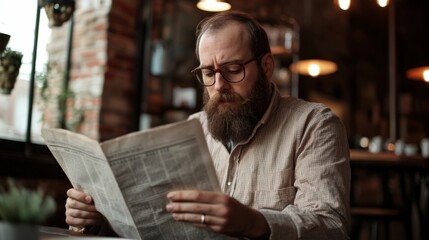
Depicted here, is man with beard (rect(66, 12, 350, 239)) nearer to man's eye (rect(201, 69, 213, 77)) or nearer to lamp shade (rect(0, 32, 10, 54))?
man's eye (rect(201, 69, 213, 77))

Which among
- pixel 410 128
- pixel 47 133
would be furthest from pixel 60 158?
pixel 410 128

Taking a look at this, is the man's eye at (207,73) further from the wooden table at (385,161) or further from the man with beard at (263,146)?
the wooden table at (385,161)

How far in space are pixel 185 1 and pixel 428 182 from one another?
259cm

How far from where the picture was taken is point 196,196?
100cm

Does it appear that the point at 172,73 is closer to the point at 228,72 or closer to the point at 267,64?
the point at 267,64

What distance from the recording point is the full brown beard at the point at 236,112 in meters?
1.51

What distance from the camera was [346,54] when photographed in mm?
6934

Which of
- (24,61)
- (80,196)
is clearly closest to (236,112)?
(80,196)

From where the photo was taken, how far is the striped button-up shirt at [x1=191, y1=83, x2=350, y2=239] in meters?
1.21

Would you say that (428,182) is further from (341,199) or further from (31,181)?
(341,199)

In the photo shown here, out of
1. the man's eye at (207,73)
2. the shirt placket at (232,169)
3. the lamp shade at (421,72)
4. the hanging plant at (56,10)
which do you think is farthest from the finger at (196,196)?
the lamp shade at (421,72)

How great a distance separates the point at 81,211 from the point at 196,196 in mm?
405

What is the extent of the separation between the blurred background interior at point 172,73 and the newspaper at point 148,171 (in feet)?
2.22

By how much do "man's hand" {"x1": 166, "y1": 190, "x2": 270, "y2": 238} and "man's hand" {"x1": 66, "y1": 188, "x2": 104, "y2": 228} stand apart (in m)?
0.31
